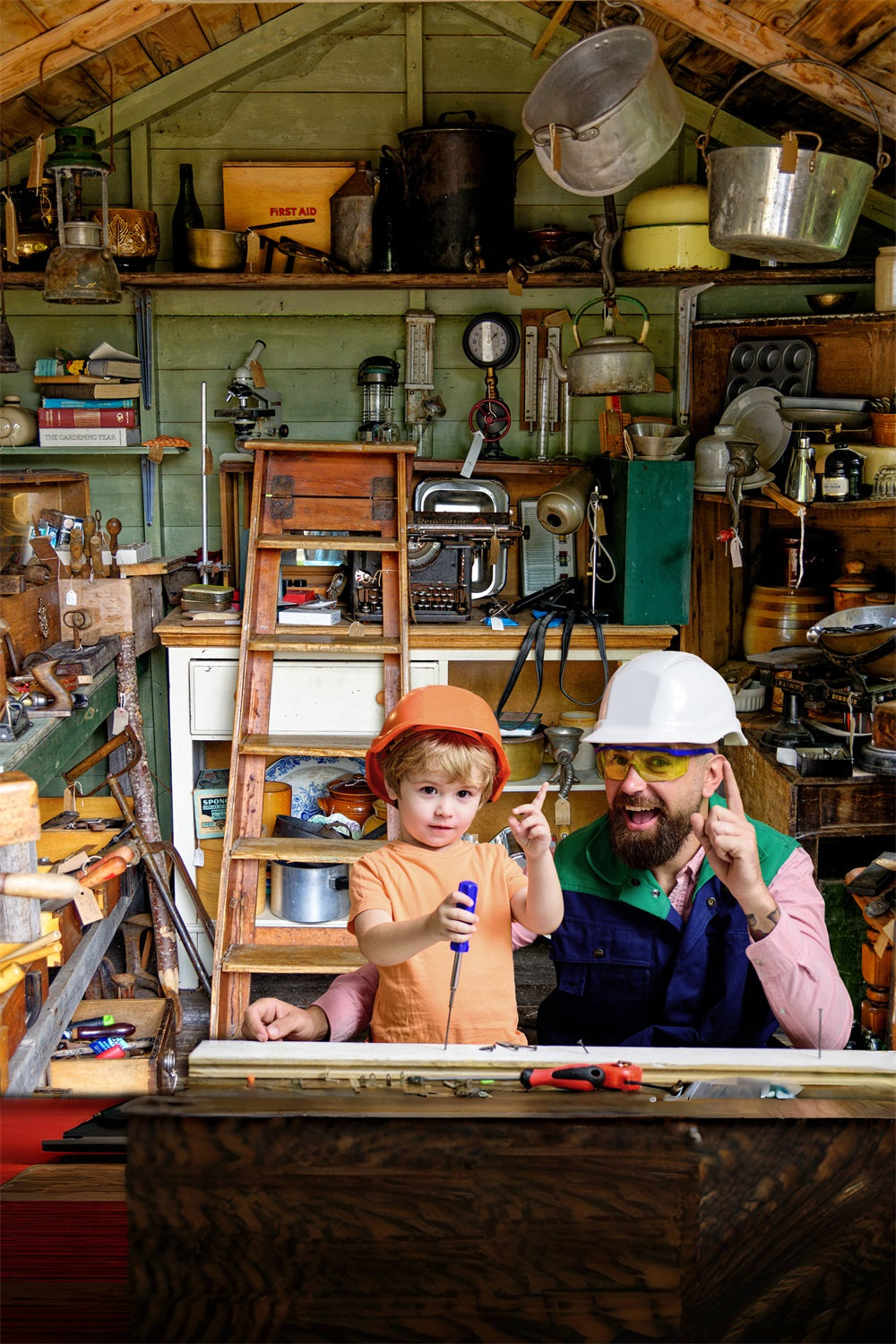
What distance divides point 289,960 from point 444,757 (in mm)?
1891

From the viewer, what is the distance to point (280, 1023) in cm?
198

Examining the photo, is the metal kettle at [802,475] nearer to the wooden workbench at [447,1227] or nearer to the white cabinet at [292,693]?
the white cabinet at [292,693]

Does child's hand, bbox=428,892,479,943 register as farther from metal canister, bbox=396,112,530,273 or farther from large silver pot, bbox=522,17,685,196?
metal canister, bbox=396,112,530,273

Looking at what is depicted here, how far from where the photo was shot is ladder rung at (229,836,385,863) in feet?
12.9

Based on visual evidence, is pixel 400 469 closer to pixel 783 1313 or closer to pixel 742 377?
pixel 742 377

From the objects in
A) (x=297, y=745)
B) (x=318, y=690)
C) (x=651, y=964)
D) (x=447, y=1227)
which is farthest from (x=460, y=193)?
(x=447, y=1227)

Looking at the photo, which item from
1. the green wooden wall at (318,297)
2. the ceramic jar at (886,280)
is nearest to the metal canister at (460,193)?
the green wooden wall at (318,297)

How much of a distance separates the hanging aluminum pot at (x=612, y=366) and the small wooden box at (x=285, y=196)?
1365mm

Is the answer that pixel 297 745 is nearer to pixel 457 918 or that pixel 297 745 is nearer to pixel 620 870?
pixel 620 870

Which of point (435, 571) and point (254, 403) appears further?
point (254, 403)

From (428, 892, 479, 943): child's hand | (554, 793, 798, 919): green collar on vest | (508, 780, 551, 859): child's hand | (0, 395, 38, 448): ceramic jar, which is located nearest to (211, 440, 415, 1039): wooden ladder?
(0, 395, 38, 448): ceramic jar

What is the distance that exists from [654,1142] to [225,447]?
15.5 feet

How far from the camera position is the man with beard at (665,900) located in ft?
6.96

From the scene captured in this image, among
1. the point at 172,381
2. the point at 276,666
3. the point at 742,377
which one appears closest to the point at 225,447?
the point at 172,381
